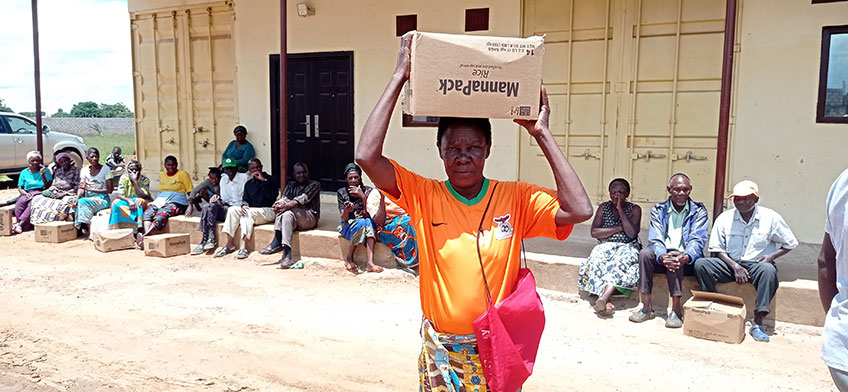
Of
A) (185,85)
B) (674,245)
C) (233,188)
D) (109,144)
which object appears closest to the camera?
(674,245)

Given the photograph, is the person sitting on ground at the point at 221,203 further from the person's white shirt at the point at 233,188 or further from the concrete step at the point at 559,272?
the concrete step at the point at 559,272

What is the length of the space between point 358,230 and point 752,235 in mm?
3741

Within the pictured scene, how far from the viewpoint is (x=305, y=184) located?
7383 millimetres

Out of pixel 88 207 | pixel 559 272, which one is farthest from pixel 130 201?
pixel 559 272

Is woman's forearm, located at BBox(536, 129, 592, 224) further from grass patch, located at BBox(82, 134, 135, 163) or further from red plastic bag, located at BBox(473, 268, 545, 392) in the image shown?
grass patch, located at BBox(82, 134, 135, 163)

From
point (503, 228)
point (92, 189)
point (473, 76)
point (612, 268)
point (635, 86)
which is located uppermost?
point (635, 86)

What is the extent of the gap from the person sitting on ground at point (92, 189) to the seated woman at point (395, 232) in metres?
4.38

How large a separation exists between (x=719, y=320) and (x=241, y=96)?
792 cm

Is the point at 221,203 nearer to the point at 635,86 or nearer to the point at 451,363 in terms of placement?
the point at 635,86

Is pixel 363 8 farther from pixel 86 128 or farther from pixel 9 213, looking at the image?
pixel 86 128

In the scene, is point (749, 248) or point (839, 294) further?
point (749, 248)

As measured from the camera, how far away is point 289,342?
462 centimetres

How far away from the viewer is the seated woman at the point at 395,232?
652 centimetres

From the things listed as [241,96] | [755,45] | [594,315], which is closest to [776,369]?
[594,315]
